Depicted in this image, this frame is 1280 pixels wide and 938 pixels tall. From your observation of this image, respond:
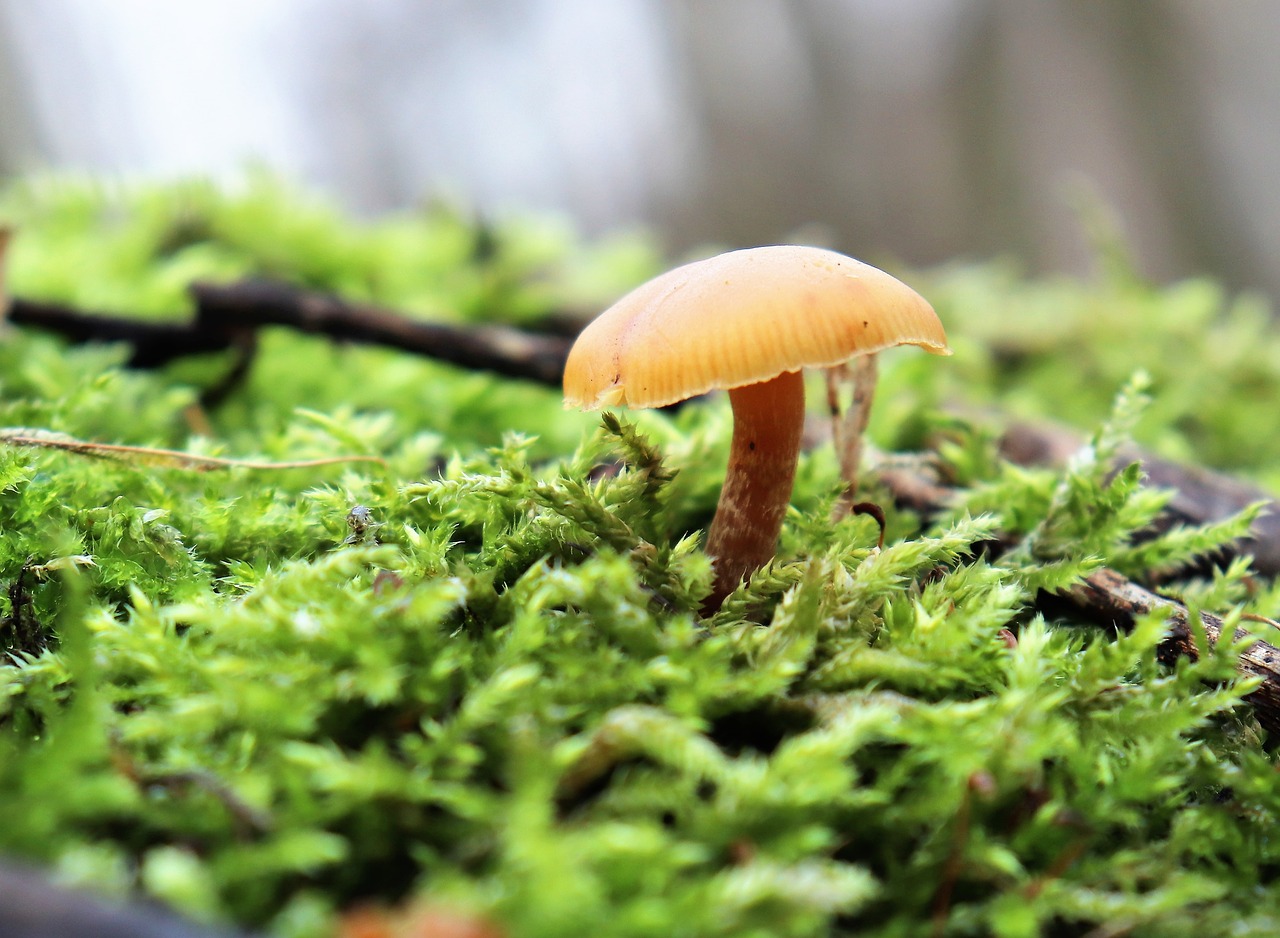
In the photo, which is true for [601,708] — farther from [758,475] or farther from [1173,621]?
[1173,621]

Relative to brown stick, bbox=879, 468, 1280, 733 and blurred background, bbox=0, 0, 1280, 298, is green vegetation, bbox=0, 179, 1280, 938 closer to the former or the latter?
brown stick, bbox=879, 468, 1280, 733

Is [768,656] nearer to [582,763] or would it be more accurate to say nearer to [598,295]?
[582,763]

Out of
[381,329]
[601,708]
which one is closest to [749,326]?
[601,708]

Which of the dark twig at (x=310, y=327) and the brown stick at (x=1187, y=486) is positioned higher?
the dark twig at (x=310, y=327)

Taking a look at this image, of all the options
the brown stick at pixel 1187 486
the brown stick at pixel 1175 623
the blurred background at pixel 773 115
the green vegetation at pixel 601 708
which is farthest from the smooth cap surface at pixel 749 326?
the blurred background at pixel 773 115

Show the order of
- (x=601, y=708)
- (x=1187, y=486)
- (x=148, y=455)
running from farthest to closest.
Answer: (x=1187, y=486) < (x=148, y=455) < (x=601, y=708)

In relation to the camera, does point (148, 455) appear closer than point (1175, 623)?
No

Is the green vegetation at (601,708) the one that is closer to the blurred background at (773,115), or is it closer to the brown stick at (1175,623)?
the brown stick at (1175,623)
